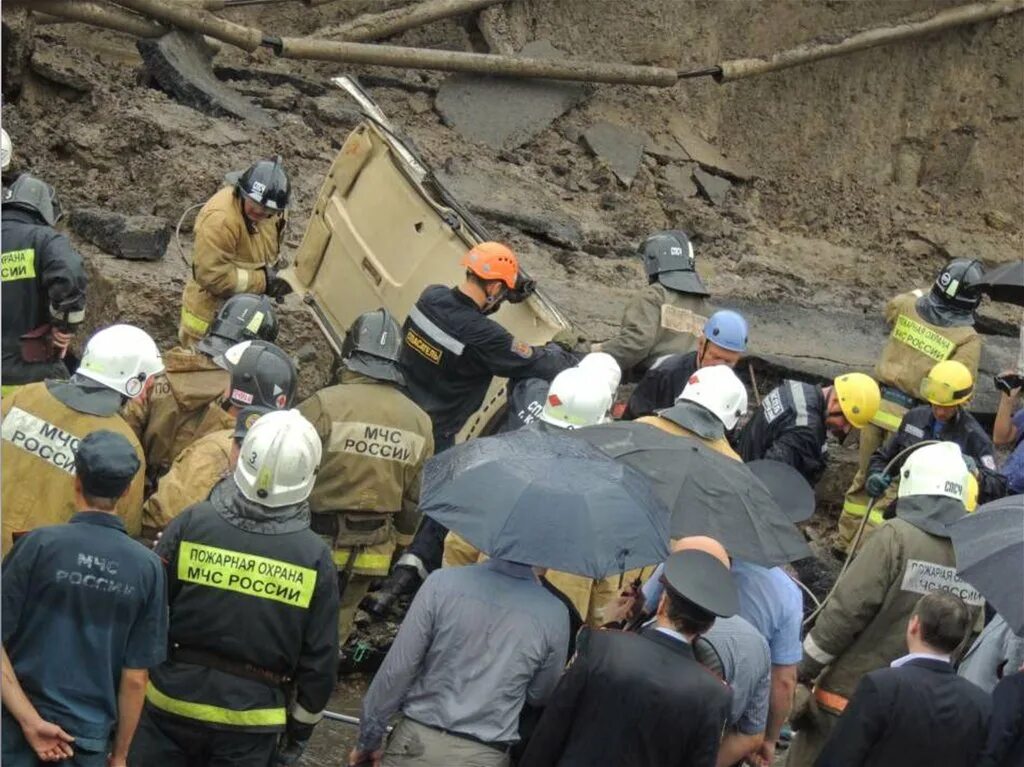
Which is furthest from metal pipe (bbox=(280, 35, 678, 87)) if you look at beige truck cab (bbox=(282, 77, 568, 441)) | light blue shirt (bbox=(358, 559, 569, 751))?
light blue shirt (bbox=(358, 559, 569, 751))

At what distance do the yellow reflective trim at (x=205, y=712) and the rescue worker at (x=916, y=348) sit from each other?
5380 mm

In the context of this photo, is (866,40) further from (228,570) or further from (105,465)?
(105,465)

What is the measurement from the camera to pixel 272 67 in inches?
533

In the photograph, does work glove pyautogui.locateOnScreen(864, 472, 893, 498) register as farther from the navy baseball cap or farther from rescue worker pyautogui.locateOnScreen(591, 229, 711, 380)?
the navy baseball cap

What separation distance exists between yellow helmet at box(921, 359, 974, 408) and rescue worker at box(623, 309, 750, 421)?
1.14m

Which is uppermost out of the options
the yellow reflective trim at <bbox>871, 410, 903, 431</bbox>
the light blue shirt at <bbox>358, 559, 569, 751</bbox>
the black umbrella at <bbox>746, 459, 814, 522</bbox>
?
the light blue shirt at <bbox>358, 559, 569, 751</bbox>

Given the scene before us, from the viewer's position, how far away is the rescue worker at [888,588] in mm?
6281

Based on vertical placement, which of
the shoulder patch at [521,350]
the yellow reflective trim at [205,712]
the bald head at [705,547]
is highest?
the bald head at [705,547]

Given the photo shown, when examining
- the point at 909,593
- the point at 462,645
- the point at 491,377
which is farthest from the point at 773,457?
the point at 462,645

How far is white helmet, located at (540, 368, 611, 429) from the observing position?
6.53m

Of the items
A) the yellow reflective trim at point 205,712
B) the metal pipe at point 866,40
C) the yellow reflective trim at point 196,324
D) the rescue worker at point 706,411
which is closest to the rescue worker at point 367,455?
the rescue worker at point 706,411

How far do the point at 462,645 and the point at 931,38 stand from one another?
12.5 meters

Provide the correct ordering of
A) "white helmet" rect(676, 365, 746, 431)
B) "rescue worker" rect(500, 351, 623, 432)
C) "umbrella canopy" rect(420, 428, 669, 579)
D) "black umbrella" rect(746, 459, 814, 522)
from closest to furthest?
"umbrella canopy" rect(420, 428, 669, 579), "white helmet" rect(676, 365, 746, 431), "black umbrella" rect(746, 459, 814, 522), "rescue worker" rect(500, 351, 623, 432)

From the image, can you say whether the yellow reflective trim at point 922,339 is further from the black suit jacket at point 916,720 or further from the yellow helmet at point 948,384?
the black suit jacket at point 916,720
